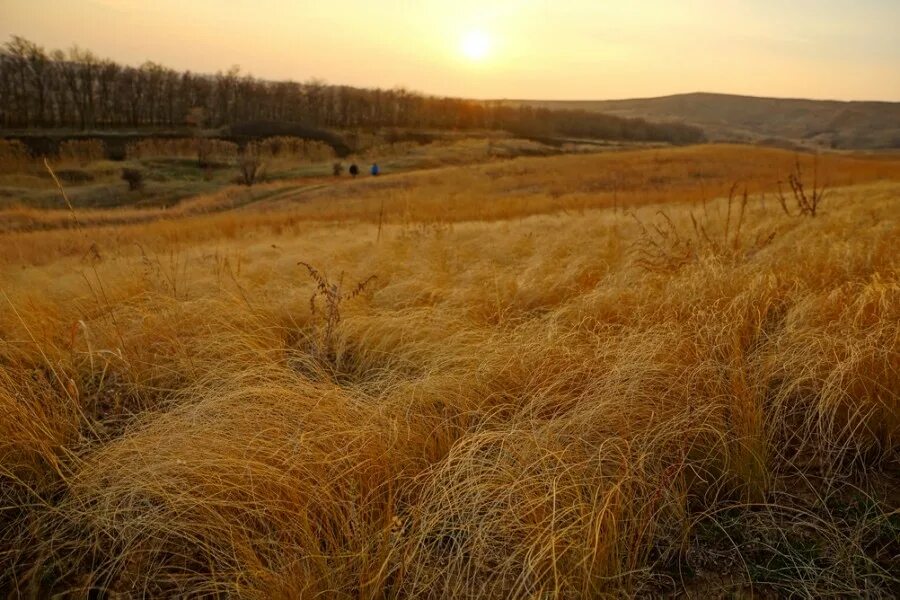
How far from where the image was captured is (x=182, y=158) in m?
43.5

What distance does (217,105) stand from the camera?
6788 cm

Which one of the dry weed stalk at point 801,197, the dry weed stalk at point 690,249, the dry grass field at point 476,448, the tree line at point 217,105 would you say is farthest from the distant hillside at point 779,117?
the dry grass field at point 476,448

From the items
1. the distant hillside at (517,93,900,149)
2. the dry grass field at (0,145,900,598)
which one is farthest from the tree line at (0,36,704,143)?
the dry grass field at (0,145,900,598)

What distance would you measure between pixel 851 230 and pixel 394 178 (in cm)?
2698

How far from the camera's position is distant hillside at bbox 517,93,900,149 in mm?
110500

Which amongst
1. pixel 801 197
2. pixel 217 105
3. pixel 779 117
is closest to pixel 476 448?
pixel 801 197

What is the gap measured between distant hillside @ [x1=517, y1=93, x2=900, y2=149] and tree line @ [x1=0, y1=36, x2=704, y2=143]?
3668 centimetres

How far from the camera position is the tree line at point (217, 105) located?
5462cm

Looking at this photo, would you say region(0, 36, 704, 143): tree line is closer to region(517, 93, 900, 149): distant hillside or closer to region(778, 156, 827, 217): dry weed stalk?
region(517, 93, 900, 149): distant hillside

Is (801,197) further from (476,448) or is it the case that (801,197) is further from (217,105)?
(217,105)

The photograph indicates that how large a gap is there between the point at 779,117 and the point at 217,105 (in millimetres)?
162144

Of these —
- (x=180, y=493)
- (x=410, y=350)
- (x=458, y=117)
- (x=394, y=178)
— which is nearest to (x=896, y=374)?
(x=410, y=350)

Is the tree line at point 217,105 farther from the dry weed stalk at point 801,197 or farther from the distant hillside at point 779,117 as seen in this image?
the dry weed stalk at point 801,197

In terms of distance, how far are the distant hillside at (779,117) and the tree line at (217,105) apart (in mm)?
36681
